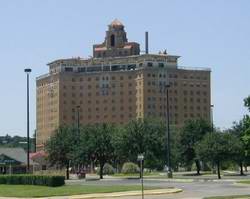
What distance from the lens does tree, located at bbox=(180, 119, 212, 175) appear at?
9694 centimetres

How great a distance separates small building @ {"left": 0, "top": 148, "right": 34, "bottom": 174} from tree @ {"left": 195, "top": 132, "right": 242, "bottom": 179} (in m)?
39.3

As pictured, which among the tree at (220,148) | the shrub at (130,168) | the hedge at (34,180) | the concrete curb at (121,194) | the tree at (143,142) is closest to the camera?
the concrete curb at (121,194)

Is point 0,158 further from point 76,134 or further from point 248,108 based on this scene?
point 248,108

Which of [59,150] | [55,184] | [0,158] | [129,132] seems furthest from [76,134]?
[55,184]

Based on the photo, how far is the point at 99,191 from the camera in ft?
147

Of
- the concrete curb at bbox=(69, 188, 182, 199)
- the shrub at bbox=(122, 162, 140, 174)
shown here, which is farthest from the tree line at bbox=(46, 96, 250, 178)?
the concrete curb at bbox=(69, 188, 182, 199)

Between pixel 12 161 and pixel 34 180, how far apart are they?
54985 millimetres

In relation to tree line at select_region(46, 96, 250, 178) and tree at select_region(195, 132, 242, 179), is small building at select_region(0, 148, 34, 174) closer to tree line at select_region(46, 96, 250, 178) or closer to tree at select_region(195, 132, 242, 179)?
tree line at select_region(46, 96, 250, 178)

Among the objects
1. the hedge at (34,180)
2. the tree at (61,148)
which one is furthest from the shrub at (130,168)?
the hedge at (34,180)

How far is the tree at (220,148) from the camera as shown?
72.7 meters

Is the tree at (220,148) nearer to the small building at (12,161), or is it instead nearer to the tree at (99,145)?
the tree at (99,145)

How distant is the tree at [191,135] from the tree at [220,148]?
2169 centimetres

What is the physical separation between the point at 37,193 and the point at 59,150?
45628 mm

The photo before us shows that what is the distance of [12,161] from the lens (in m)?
109
